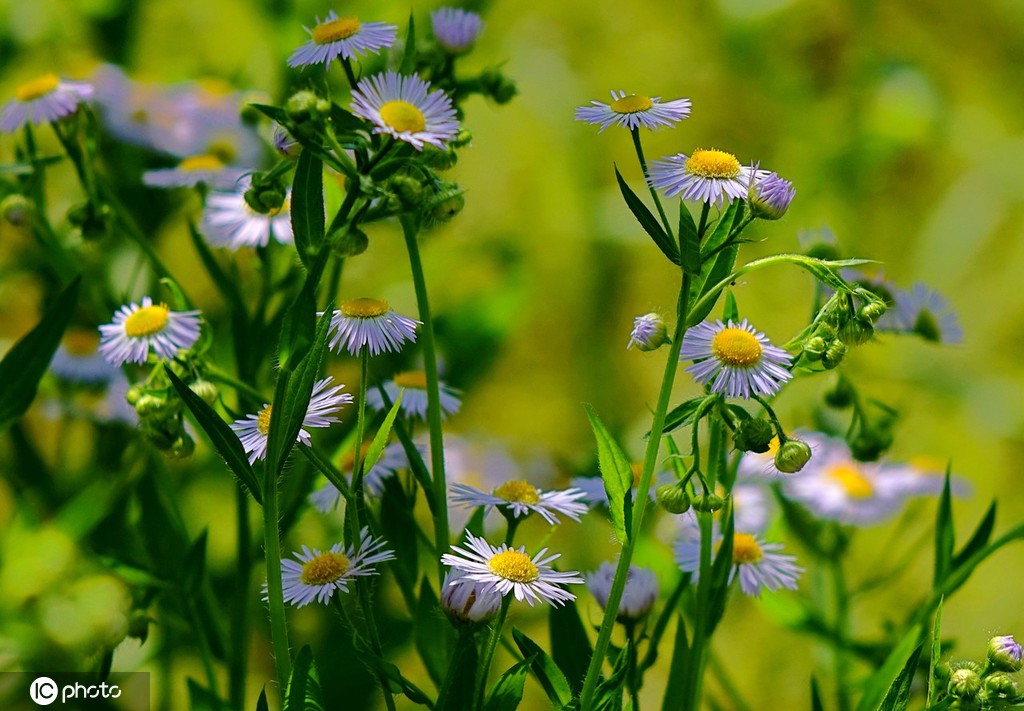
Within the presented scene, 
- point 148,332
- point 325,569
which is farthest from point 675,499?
point 148,332

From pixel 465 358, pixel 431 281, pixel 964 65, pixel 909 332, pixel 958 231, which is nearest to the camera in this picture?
pixel 909 332

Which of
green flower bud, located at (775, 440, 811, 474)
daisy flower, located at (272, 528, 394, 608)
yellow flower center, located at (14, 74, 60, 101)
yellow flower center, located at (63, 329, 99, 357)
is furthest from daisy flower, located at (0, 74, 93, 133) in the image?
green flower bud, located at (775, 440, 811, 474)

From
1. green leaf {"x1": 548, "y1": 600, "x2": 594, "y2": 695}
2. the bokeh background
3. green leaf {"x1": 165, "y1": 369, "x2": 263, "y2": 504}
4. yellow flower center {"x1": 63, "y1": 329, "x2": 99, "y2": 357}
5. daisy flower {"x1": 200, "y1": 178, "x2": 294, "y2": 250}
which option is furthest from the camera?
the bokeh background

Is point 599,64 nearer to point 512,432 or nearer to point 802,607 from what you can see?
point 512,432

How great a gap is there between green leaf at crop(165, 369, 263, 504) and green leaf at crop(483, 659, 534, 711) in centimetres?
11

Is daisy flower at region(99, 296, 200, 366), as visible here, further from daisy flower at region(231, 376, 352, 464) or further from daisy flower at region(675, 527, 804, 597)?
daisy flower at region(675, 527, 804, 597)

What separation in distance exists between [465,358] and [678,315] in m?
0.45

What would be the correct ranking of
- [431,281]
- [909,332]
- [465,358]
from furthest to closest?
[431,281] → [465,358] → [909,332]

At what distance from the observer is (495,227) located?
3.78ft

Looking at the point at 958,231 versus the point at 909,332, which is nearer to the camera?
the point at 909,332

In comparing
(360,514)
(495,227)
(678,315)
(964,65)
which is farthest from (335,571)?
(964,65)

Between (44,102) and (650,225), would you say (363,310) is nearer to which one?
(650,225)

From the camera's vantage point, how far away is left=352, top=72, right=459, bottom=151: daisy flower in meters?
0.36

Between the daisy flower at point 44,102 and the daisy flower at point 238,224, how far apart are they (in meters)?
0.09
